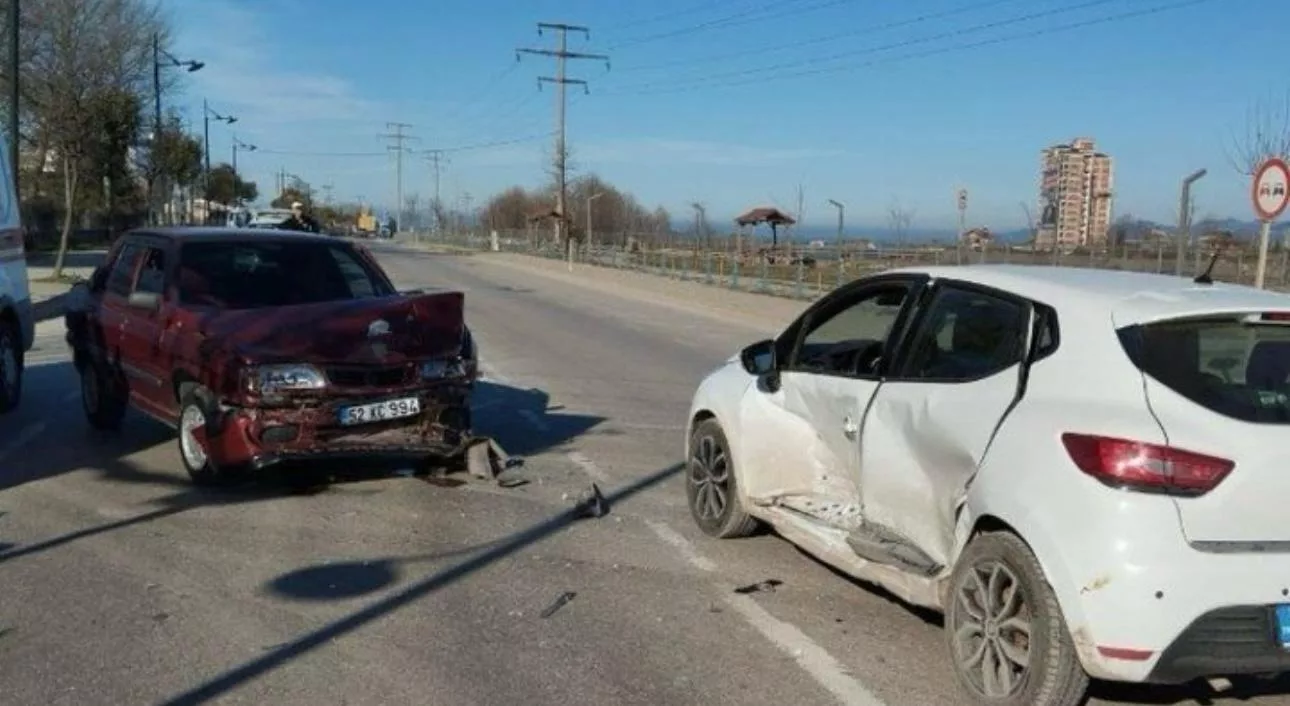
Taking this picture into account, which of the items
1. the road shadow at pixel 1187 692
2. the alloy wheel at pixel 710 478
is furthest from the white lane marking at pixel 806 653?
the alloy wheel at pixel 710 478

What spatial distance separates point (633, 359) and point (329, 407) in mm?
8741

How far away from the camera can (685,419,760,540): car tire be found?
6.31 meters

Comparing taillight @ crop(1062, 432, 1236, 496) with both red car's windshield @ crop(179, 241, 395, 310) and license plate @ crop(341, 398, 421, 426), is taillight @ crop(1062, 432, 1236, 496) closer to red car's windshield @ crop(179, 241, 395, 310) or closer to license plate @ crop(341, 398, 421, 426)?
license plate @ crop(341, 398, 421, 426)

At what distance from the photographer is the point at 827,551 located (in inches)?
209

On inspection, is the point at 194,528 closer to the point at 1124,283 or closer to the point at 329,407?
the point at 329,407

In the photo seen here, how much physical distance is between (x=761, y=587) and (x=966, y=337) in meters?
1.63

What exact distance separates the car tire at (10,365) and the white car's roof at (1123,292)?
8.52 metres

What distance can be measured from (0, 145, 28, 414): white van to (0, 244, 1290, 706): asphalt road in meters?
1.64

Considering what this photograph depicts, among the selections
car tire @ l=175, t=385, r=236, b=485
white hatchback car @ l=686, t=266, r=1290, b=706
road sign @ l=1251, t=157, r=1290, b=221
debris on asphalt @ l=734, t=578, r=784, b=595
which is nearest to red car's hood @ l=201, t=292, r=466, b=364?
car tire @ l=175, t=385, r=236, b=485

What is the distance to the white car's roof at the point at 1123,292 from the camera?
414 centimetres

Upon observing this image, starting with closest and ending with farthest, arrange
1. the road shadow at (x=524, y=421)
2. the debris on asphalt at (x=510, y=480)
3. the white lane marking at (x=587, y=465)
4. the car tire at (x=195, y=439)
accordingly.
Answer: the car tire at (x=195, y=439) → the debris on asphalt at (x=510, y=480) → the white lane marking at (x=587, y=465) → the road shadow at (x=524, y=421)

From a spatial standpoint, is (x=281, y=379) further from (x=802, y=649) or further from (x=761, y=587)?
(x=802, y=649)

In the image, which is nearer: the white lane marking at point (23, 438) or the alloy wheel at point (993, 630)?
the alloy wheel at point (993, 630)

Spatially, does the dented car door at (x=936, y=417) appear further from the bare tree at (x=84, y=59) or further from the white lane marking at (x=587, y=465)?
the bare tree at (x=84, y=59)
